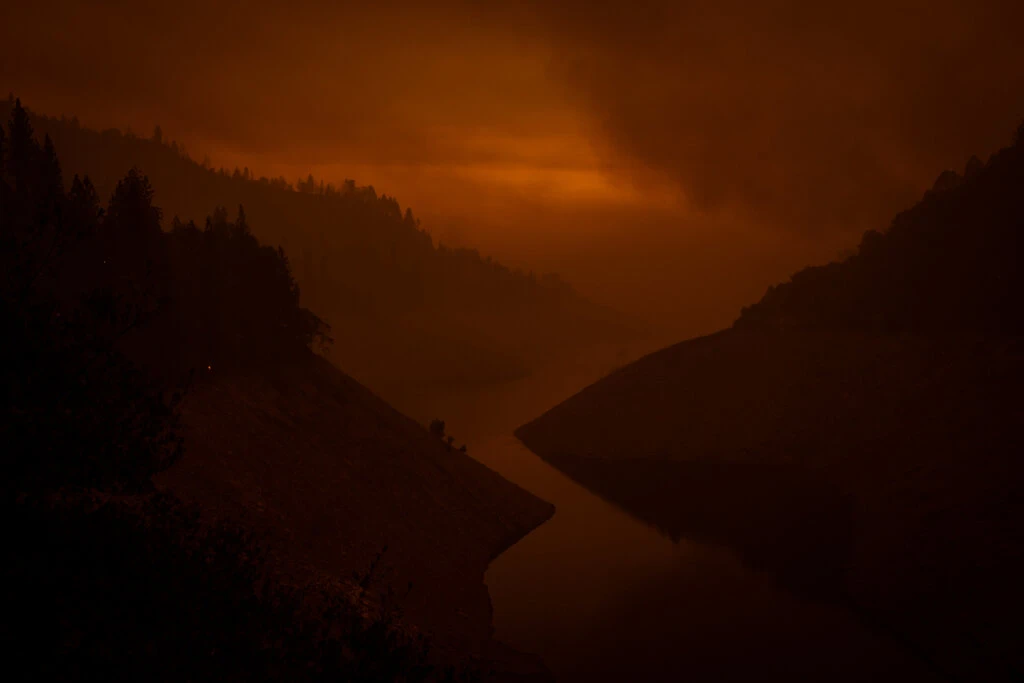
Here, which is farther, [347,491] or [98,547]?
[347,491]

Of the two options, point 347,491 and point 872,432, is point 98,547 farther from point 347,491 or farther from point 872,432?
point 872,432

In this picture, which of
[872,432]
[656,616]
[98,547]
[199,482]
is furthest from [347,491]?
[872,432]

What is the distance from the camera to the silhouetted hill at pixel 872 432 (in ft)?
165

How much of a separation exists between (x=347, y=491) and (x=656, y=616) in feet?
79.1

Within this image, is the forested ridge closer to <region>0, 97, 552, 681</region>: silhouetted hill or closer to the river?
<region>0, 97, 552, 681</region>: silhouetted hill

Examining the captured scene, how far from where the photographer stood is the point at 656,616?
49.8 meters

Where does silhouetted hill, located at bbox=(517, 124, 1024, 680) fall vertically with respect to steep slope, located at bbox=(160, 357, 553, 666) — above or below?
above

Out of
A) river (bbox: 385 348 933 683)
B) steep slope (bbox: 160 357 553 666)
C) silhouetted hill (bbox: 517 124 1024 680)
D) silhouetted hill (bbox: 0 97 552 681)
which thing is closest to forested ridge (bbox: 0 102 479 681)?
silhouetted hill (bbox: 0 97 552 681)

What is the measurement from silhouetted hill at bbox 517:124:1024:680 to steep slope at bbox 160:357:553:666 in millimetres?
26858

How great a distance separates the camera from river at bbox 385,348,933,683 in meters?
42.5

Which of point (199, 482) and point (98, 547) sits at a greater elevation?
point (98, 547)

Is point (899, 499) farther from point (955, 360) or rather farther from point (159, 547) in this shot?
point (159, 547)

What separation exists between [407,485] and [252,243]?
2525 centimetres

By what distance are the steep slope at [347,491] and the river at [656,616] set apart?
3.88 meters
